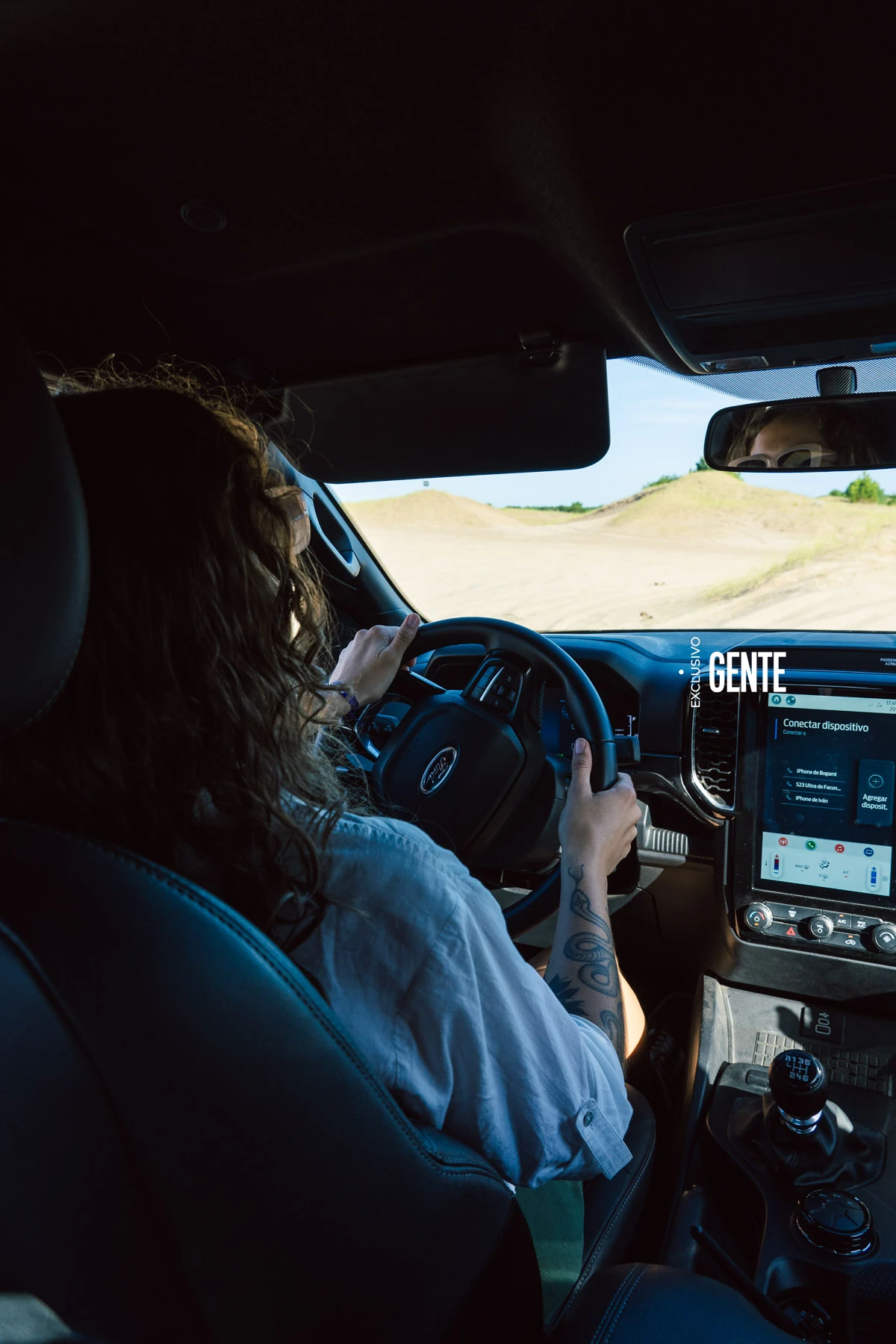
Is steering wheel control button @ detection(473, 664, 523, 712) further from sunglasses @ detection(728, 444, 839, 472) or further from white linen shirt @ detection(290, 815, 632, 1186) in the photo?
white linen shirt @ detection(290, 815, 632, 1186)

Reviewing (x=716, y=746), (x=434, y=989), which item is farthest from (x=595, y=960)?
(x=716, y=746)

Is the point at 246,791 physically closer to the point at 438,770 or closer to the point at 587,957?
the point at 587,957

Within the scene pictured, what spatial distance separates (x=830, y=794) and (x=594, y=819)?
0.90m

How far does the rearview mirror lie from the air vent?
25.1 inches

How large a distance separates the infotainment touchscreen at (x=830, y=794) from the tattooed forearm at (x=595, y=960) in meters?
1.03

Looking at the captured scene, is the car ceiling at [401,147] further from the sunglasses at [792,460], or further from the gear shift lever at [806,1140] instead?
the gear shift lever at [806,1140]

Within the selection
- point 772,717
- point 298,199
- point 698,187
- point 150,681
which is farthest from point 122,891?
point 772,717

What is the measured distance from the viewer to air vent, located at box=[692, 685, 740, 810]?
2535mm

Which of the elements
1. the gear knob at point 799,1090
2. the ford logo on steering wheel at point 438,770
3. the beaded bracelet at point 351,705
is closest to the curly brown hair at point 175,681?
the beaded bracelet at point 351,705

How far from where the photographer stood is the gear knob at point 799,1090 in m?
1.93

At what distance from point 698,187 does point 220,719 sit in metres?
1.49

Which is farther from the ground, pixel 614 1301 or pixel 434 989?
pixel 434 989

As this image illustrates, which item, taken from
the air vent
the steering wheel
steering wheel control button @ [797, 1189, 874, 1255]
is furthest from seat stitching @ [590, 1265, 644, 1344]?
the air vent

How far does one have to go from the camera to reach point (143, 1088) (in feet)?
2.32
